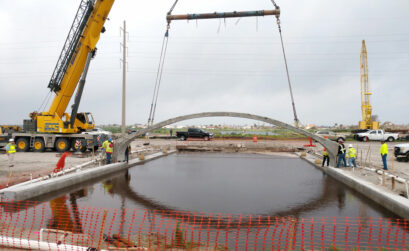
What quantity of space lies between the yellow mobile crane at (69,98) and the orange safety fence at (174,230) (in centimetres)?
1383

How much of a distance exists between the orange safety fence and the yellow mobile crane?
13.8m

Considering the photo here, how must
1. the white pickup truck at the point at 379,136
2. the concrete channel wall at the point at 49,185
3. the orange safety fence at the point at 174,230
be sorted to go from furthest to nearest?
the white pickup truck at the point at 379,136 → the concrete channel wall at the point at 49,185 → the orange safety fence at the point at 174,230

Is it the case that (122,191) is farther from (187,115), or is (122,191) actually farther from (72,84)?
(72,84)

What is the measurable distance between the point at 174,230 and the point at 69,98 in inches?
722

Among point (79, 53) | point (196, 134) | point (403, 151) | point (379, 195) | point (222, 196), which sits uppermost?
point (79, 53)

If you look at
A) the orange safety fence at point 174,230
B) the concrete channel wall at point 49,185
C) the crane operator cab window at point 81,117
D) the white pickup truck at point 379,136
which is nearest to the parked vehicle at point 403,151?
the orange safety fence at point 174,230

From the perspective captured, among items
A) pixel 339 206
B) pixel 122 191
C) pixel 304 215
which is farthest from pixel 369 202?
pixel 122 191

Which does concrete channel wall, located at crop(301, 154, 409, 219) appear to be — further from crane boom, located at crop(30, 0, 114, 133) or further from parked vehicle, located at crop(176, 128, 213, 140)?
parked vehicle, located at crop(176, 128, 213, 140)

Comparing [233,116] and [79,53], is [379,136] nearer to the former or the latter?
[233,116]

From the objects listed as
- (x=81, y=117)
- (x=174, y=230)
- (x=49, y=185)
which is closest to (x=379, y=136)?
(x=81, y=117)

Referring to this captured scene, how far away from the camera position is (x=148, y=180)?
44.4 feet

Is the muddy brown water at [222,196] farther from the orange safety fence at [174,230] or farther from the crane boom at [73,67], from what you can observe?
the crane boom at [73,67]

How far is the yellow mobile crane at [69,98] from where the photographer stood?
19.7m

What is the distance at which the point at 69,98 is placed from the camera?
71.1 ft
